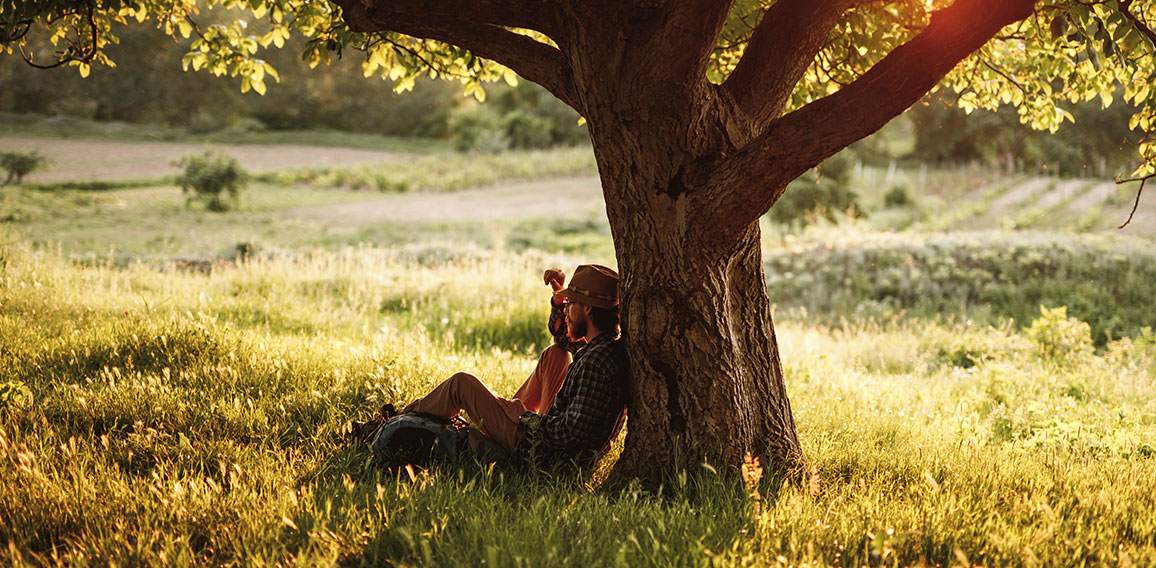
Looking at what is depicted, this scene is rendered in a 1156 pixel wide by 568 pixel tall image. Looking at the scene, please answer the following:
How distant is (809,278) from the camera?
14477 mm

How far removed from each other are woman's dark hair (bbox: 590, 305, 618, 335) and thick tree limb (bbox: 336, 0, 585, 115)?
1158mm

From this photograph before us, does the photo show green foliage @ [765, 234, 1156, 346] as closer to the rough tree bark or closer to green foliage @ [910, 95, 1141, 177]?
the rough tree bark

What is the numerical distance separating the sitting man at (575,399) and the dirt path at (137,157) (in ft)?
74.9

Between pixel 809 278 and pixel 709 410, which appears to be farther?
pixel 809 278

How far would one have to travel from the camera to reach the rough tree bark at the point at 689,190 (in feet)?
11.9

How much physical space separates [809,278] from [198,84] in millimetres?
34697

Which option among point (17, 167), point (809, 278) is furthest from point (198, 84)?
point (809, 278)

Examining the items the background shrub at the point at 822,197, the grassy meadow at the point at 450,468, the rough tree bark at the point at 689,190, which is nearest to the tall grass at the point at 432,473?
the grassy meadow at the point at 450,468

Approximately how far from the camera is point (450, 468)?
153 inches

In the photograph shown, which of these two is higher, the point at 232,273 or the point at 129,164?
the point at 129,164

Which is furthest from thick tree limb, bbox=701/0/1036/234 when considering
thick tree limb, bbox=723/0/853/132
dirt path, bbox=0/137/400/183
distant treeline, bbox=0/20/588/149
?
distant treeline, bbox=0/20/588/149

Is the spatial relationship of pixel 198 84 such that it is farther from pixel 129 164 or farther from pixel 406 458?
pixel 406 458

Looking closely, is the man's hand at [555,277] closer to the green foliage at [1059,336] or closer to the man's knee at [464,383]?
the man's knee at [464,383]

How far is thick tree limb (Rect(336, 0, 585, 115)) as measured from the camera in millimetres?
4215
